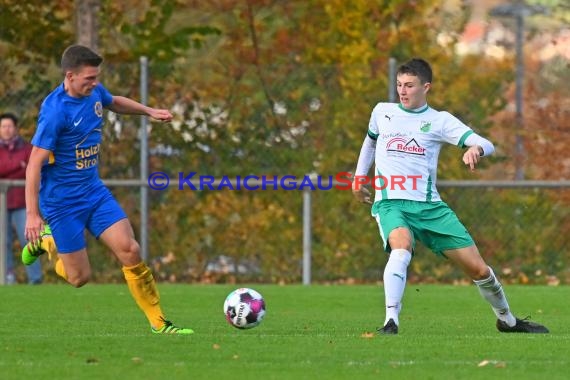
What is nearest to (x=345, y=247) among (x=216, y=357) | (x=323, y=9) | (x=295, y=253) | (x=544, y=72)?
(x=295, y=253)

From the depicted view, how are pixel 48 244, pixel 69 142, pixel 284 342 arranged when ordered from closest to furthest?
pixel 284 342 < pixel 69 142 < pixel 48 244

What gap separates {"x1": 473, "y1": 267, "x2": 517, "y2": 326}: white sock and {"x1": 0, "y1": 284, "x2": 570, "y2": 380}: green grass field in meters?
0.22

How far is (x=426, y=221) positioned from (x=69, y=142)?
2.52 m

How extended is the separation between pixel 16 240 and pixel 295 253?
3.43 meters

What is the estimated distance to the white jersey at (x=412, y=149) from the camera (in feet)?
33.2

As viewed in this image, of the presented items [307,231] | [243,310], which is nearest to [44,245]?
[243,310]

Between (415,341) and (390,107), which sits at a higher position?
(390,107)

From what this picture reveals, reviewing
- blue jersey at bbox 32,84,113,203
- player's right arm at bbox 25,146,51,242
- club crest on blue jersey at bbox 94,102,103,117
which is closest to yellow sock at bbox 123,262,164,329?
blue jersey at bbox 32,84,113,203

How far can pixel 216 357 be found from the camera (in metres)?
8.40

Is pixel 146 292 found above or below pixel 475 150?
below

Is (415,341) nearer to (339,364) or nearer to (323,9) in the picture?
(339,364)

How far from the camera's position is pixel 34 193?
9562mm

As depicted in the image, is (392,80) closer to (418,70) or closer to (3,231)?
(3,231)

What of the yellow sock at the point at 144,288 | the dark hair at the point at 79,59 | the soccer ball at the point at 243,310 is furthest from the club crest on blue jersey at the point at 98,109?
the soccer ball at the point at 243,310
